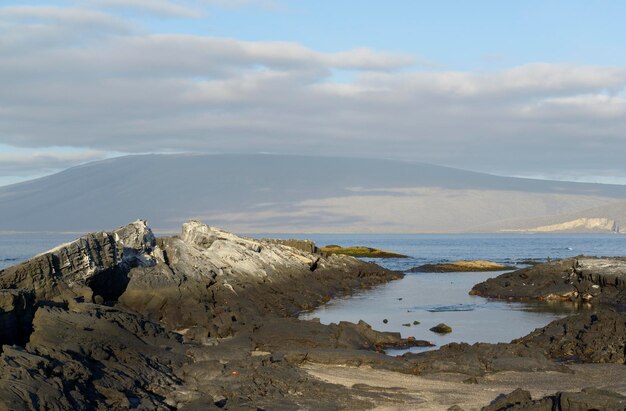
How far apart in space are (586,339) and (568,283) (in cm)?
2247

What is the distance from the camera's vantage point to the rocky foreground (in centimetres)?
1769

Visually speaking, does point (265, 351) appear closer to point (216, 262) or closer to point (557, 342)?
point (557, 342)

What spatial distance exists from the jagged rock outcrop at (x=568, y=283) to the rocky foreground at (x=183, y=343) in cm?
1535

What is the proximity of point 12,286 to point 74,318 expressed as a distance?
30.8 feet

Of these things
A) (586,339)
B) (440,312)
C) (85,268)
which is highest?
(85,268)

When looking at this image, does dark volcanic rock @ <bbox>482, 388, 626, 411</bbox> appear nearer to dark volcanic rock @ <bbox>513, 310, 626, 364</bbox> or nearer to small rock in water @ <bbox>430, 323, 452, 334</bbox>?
dark volcanic rock @ <bbox>513, 310, 626, 364</bbox>

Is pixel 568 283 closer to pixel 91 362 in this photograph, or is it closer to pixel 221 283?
pixel 221 283

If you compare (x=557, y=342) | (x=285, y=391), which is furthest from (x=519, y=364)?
(x=285, y=391)

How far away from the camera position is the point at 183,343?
24.3 metres

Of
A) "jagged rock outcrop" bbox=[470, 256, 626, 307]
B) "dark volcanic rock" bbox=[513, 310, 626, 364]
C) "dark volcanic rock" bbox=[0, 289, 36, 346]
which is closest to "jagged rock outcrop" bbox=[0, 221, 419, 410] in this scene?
"dark volcanic rock" bbox=[0, 289, 36, 346]

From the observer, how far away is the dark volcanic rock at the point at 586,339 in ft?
82.3

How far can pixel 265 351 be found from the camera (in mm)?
24562

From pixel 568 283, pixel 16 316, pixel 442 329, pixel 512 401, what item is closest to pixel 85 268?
pixel 16 316

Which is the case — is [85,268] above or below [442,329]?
above
